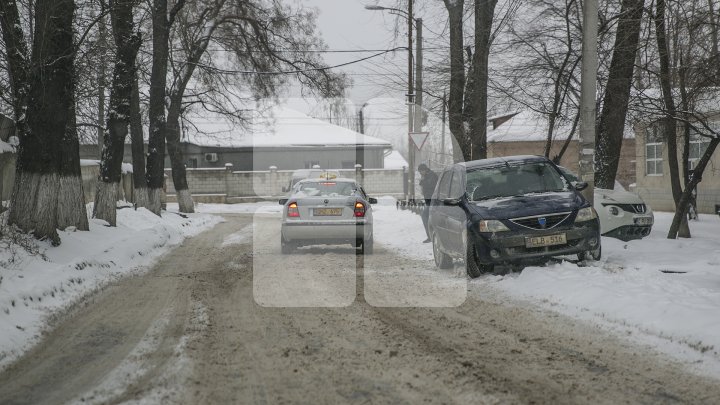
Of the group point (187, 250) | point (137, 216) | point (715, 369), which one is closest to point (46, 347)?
point (715, 369)

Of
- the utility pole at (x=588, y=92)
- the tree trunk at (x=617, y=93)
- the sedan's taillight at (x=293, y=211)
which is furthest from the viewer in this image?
the tree trunk at (x=617, y=93)

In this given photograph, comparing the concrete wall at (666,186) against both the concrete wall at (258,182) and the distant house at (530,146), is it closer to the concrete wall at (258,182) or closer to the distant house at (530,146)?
the distant house at (530,146)

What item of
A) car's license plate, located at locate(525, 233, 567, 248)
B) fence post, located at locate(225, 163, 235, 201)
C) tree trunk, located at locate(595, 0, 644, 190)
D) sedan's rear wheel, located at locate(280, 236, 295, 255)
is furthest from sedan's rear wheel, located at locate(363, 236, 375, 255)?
fence post, located at locate(225, 163, 235, 201)

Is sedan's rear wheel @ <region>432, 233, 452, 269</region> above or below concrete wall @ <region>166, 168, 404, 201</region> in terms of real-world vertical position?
below

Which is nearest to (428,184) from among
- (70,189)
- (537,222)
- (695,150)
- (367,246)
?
(367,246)

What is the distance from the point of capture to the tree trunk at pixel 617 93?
1513cm

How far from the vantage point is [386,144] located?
5422cm

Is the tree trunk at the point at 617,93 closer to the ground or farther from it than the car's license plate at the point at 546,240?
farther from it

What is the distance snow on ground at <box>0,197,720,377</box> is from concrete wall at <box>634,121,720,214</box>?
12.8 metres

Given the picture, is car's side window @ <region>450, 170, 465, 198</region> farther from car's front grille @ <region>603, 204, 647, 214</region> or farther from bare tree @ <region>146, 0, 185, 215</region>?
bare tree @ <region>146, 0, 185, 215</region>

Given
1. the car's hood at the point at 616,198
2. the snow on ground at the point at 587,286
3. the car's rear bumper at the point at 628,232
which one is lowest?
the snow on ground at the point at 587,286

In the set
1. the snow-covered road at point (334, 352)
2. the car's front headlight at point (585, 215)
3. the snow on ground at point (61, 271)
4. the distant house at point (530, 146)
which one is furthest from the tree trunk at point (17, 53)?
the distant house at point (530, 146)

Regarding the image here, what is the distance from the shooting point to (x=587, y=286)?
8273mm

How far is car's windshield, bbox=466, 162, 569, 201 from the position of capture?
10.7 m
